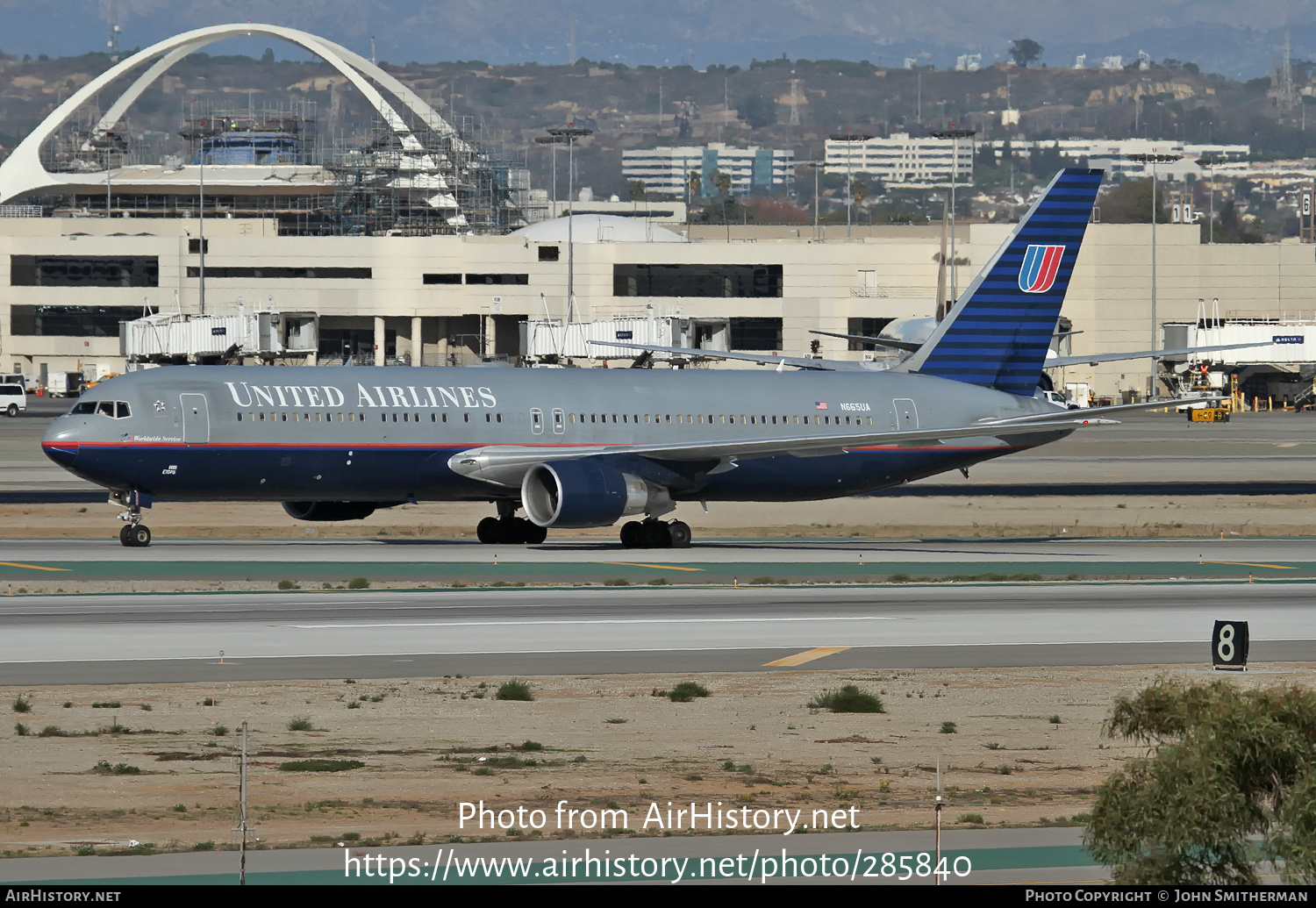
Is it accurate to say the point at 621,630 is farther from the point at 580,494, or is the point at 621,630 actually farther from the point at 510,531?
the point at 510,531

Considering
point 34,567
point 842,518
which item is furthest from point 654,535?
point 34,567

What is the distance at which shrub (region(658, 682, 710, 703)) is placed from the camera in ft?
88.2

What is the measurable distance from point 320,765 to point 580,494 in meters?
26.7

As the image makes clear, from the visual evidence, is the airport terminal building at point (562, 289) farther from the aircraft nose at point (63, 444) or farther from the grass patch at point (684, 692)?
the grass patch at point (684, 692)

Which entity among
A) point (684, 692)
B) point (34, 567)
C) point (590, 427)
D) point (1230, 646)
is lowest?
point (34, 567)

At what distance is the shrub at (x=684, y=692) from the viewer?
88.2 feet

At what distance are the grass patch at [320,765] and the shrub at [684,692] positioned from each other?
6.01 metres

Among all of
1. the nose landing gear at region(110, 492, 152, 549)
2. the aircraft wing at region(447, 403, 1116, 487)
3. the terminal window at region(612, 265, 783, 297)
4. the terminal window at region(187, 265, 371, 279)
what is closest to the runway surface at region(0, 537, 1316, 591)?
the nose landing gear at region(110, 492, 152, 549)

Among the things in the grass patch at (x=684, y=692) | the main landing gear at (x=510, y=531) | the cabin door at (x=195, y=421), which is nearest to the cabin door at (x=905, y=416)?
the main landing gear at (x=510, y=531)

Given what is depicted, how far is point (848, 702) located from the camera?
86.3 feet

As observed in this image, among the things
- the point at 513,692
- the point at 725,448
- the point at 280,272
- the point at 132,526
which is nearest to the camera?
the point at 513,692

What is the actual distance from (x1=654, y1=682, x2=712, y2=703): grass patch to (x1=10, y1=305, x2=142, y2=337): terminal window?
557 ft

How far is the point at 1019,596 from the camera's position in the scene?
41.3 meters

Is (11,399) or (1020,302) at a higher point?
(1020,302)
